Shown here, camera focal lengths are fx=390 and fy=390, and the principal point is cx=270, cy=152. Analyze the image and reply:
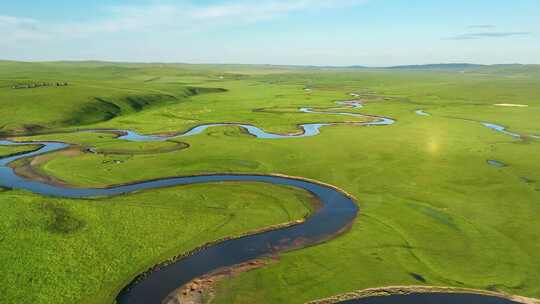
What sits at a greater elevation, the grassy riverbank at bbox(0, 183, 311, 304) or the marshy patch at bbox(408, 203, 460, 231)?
the marshy patch at bbox(408, 203, 460, 231)


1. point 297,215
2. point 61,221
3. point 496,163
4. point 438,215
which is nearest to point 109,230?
point 61,221

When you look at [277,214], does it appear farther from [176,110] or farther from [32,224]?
[176,110]

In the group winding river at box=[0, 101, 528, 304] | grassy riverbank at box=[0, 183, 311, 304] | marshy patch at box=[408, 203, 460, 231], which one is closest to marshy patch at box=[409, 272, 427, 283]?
winding river at box=[0, 101, 528, 304]

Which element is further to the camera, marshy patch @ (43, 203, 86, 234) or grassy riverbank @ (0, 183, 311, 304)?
marshy patch @ (43, 203, 86, 234)

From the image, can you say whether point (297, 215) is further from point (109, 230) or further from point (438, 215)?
point (109, 230)

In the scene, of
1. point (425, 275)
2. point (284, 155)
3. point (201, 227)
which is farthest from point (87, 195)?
point (425, 275)

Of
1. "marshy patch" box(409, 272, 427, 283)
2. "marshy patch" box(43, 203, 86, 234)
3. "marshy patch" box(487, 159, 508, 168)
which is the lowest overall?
"marshy patch" box(409, 272, 427, 283)

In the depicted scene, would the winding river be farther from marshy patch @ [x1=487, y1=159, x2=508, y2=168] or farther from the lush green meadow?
marshy patch @ [x1=487, y1=159, x2=508, y2=168]

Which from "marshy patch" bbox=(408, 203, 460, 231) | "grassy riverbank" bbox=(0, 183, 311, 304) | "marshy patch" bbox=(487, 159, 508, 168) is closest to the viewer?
"grassy riverbank" bbox=(0, 183, 311, 304)
